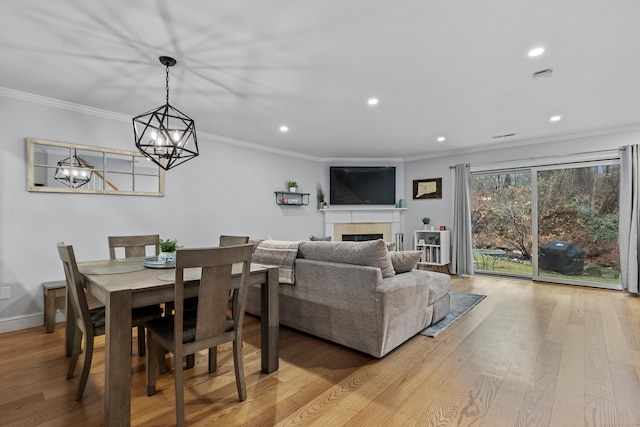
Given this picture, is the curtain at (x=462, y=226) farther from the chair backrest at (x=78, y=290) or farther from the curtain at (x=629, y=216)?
the chair backrest at (x=78, y=290)

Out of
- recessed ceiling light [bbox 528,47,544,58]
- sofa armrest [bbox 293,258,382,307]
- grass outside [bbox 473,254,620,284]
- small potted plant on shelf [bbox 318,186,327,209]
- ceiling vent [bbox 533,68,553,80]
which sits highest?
recessed ceiling light [bbox 528,47,544,58]

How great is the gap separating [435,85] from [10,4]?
3293mm

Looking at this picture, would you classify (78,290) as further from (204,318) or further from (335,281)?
(335,281)

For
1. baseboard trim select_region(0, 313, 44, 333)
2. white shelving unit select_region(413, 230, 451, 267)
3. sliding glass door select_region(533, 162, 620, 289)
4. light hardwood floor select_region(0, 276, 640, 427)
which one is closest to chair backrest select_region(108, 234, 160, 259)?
light hardwood floor select_region(0, 276, 640, 427)

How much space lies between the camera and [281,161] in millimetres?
6004

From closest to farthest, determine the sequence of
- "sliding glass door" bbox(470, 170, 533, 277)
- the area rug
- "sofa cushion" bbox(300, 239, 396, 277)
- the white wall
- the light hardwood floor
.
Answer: the light hardwood floor
"sofa cushion" bbox(300, 239, 396, 277)
the area rug
the white wall
"sliding glass door" bbox(470, 170, 533, 277)

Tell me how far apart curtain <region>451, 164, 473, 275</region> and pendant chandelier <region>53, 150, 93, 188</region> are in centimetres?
578

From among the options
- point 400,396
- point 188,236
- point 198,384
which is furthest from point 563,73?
point 188,236

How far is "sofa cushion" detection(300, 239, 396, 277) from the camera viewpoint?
258 cm

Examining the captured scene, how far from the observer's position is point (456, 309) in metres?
3.79

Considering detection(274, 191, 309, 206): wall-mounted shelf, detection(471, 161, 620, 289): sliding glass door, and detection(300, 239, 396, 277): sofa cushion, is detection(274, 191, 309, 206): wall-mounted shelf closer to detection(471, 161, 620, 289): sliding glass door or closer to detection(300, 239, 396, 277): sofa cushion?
detection(300, 239, 396, 277): sofa cushion

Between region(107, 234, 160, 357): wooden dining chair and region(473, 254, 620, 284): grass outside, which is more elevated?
region(107, 234, 160, 357): wooden dining chair

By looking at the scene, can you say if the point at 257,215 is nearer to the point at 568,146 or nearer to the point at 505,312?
the point at 505,312

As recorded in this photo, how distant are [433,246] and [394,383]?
4418mm
